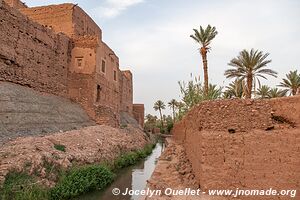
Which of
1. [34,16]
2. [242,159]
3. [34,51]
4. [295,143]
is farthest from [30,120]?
[34,16]

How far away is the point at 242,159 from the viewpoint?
5305 mm

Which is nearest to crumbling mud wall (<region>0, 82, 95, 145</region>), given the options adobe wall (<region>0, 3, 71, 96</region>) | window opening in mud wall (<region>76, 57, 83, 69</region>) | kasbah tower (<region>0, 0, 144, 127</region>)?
adobe wall (<region>0, 3, 71, 96</region>)

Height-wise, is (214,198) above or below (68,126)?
below

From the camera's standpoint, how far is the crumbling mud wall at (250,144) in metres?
4.95

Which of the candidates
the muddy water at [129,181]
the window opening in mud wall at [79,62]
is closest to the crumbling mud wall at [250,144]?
the muddy water at [129,181]

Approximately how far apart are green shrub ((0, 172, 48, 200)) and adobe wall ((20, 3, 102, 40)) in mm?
13346

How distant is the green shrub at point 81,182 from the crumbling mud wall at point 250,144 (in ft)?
13.9

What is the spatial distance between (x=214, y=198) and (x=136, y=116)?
107 ft

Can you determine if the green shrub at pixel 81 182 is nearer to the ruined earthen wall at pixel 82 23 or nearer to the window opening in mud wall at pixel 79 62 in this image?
the window opening in mud wall at pixel 79 62

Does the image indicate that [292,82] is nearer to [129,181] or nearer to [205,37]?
[205,37]

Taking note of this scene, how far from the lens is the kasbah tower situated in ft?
42.6

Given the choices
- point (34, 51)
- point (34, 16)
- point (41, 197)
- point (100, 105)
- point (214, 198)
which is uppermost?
point (34, 16)

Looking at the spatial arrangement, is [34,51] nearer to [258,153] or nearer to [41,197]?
[41,197]

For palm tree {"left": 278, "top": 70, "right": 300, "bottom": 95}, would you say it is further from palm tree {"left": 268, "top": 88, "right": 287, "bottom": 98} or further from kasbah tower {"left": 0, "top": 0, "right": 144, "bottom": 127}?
kasbah tower {"left": 0, "top": 0, "right": 144, "bottom": 127}
